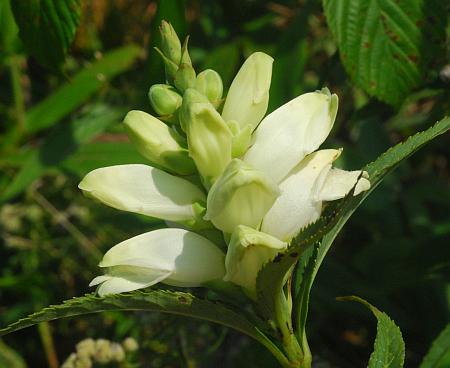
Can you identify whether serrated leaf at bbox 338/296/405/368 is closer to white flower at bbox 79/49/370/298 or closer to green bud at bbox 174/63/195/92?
white flower at bbox 79/49/370/298

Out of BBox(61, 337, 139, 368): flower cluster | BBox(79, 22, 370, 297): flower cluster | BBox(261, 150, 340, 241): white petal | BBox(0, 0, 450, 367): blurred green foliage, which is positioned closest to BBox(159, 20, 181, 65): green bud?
BBox(79, 22, 370, 297): flower cluster

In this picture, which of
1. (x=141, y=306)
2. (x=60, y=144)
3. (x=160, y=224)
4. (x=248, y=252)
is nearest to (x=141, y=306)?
(x=141, y=306)

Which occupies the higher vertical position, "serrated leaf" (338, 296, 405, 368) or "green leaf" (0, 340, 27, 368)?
"serrated leaf" (338, 296, 405, 368)

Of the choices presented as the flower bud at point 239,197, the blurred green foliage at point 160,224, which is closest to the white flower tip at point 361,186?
the flower bud at point 239,197

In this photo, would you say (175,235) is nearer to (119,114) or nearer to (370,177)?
(370,177)

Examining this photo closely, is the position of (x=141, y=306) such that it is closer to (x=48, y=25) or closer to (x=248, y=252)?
(x=248, y=252)
